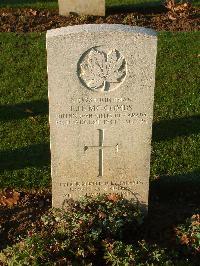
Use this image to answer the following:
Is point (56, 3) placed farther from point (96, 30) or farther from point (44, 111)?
point (96, 30)

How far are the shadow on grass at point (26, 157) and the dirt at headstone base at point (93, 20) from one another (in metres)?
4.28

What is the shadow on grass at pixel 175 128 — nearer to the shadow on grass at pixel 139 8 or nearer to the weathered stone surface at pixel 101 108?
the weathered stone surface at pixel 101 108

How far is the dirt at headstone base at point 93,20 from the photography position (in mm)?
10602

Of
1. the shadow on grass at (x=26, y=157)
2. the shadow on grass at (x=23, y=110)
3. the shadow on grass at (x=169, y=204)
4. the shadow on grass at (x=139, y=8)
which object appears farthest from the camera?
the shadow on grass at (x=139, y=8)

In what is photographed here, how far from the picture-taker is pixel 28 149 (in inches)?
267

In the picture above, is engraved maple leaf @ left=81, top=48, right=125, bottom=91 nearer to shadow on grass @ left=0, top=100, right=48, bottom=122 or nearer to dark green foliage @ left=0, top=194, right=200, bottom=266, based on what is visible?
dark green foliage @ left=0, top=194, right=200, bottom=266

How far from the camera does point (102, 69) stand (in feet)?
15.0

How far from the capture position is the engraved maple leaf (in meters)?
4.51

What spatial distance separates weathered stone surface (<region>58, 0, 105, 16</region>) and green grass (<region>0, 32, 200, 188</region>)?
3.95ft

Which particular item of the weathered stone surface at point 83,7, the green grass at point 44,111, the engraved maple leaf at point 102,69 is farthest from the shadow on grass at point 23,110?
the weathered stone surface at point 83,7

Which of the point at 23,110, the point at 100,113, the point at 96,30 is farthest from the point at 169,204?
the point at 23,110

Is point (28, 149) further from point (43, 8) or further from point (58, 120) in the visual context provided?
point (43, 8)

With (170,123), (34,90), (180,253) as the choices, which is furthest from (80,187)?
(34,90)

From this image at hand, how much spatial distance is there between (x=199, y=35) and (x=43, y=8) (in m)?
3.47
